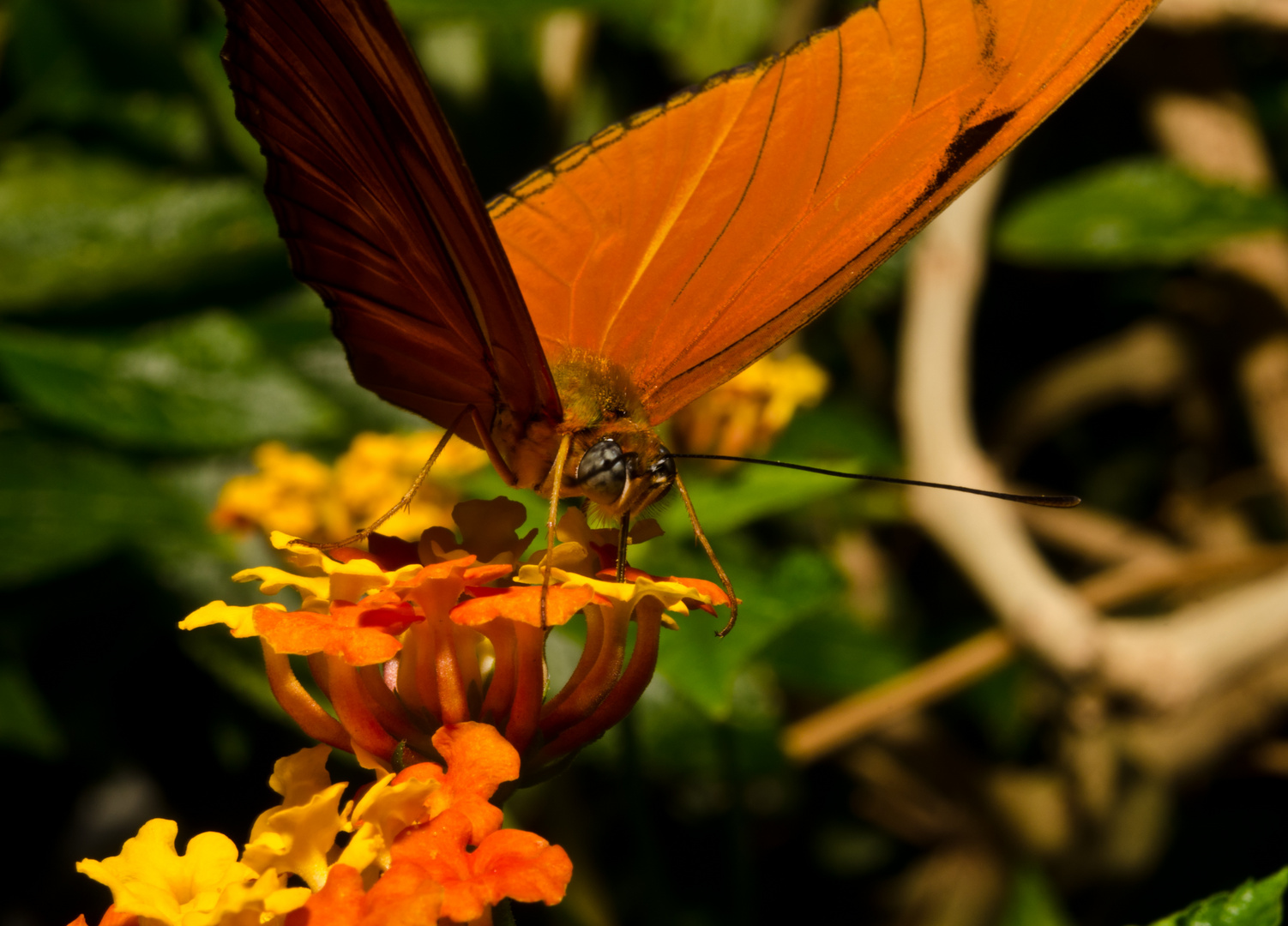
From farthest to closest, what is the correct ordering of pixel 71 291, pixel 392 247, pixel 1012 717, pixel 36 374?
Answer: pixel 1012 717, pixel 71 291, pixel 36 374, pixel 392 247

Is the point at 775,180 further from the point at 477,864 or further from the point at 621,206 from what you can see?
the point at 477,864

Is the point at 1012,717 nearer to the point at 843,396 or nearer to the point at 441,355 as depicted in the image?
the point at 843,396

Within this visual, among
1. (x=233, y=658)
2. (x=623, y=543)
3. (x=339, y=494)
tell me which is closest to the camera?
(x=623, y=543)

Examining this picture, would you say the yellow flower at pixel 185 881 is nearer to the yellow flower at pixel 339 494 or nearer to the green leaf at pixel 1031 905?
the yellow flower at pixel 339 494

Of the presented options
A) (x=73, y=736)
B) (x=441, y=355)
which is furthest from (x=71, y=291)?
(x=441, y=355)

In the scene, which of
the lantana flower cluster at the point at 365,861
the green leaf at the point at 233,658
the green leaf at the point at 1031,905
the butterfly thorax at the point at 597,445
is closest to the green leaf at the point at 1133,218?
the green leaf at the point at 1031,905

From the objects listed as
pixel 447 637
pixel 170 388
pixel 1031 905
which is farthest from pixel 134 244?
pixel 1031 905
